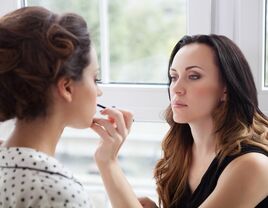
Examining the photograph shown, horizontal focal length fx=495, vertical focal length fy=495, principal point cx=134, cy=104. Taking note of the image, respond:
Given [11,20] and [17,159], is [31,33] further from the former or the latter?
[17,159]

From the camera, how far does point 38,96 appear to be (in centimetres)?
89

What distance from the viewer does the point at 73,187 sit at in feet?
2.82

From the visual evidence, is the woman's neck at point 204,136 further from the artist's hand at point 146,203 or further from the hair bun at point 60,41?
the hair bun at point 60,41

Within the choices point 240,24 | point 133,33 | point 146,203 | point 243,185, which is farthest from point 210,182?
point 133,33

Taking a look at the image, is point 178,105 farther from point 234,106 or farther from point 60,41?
point 60,41

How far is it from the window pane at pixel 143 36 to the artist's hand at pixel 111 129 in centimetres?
53

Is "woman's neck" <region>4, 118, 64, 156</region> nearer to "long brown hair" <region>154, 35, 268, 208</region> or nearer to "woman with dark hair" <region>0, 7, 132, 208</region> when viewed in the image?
"woman with dark hair" <region>0, 7, 132, 208</region>

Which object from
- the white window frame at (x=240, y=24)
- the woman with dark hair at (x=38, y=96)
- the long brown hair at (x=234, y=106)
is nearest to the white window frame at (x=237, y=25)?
the white window frame at (x=240, y=24)

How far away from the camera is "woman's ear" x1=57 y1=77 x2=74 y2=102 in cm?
90

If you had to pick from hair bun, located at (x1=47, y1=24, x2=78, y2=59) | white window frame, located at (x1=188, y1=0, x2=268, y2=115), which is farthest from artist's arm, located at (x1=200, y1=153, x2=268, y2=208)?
hair bun, located at (x1=47, y1=24, x2=78, y2=59)

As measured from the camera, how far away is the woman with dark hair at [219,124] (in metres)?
1.21

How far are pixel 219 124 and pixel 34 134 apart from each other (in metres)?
0.57

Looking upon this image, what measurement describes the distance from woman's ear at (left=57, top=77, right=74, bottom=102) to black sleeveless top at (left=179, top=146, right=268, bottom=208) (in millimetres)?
511

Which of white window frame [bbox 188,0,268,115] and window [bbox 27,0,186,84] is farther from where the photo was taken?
window [bbox 27,0,186,84]
